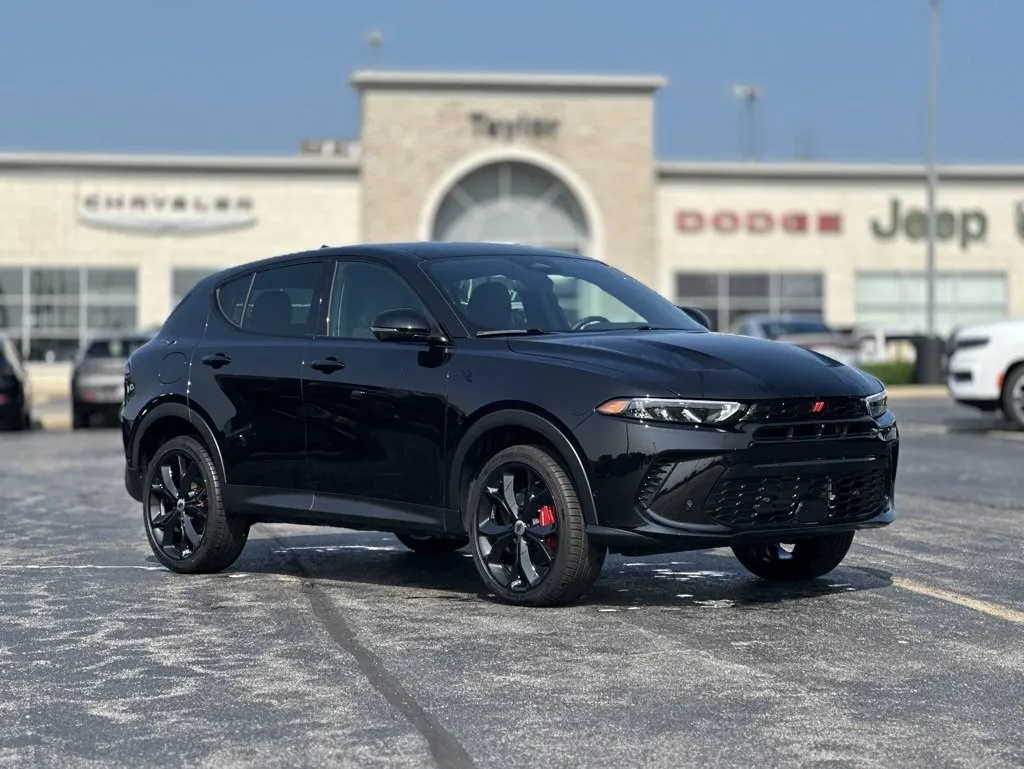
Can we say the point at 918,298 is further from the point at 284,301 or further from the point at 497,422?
the point at 497,422

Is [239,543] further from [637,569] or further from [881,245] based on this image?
[881,245]

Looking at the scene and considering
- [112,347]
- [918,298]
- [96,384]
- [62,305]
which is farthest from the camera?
[918,298]

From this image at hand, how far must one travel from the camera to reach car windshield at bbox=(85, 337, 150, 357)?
2778 centimetres

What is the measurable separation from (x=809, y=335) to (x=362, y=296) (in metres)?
25.8

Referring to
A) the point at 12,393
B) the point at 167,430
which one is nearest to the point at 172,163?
the point at 12,393

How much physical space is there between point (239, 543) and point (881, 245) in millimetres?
44103

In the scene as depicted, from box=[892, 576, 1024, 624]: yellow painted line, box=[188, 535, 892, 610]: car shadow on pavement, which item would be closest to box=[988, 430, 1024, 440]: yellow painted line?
box=[188, 535, 892, 610]: car shadow on pavement

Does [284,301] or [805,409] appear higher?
[284,301]

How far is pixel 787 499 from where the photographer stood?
295 inches

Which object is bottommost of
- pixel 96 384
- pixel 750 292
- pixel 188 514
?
pixel 188 514

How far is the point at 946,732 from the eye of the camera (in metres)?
5.39

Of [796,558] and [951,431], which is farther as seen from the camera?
[951,431]

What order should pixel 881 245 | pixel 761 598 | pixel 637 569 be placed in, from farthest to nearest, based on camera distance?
pixel 881 245
pixel 637 569
pixel 761 598

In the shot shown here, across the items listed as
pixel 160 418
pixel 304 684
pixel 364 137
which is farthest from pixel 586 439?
pixel 364 137
